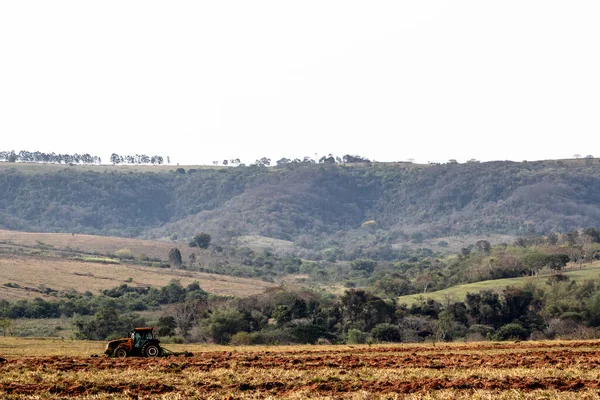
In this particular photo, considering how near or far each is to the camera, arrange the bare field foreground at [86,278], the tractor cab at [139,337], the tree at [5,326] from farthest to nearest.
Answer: the bare field foreground at [86,278], the tree at [5,326], the tractor cab at [139,337]

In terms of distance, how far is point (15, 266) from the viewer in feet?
338

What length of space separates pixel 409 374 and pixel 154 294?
69740 mm

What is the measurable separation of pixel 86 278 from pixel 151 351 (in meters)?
71.7

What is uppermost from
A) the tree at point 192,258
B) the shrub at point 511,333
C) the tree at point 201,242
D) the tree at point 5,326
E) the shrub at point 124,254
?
the tree at point 201,242

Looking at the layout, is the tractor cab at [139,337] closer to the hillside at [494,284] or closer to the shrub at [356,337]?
the shrub at [356,337]

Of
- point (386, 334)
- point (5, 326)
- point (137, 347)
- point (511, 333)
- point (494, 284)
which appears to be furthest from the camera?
point (494, 284)

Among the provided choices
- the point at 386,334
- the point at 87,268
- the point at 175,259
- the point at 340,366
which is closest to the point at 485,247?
the point at 175,259

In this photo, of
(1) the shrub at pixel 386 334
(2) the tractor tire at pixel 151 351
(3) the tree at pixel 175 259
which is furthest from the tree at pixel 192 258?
(2) the tractor tire at pixel 151 351

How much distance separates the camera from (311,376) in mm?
26156

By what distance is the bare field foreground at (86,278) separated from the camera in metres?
92.8

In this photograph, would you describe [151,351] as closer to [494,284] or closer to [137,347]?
[137,347]

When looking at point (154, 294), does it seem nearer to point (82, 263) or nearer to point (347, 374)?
point (82, 263)

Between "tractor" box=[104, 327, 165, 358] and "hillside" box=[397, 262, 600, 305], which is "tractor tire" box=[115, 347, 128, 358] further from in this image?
"hillside" box=[397, 262, 600, 305]

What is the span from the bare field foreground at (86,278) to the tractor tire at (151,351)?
54.1 meters
